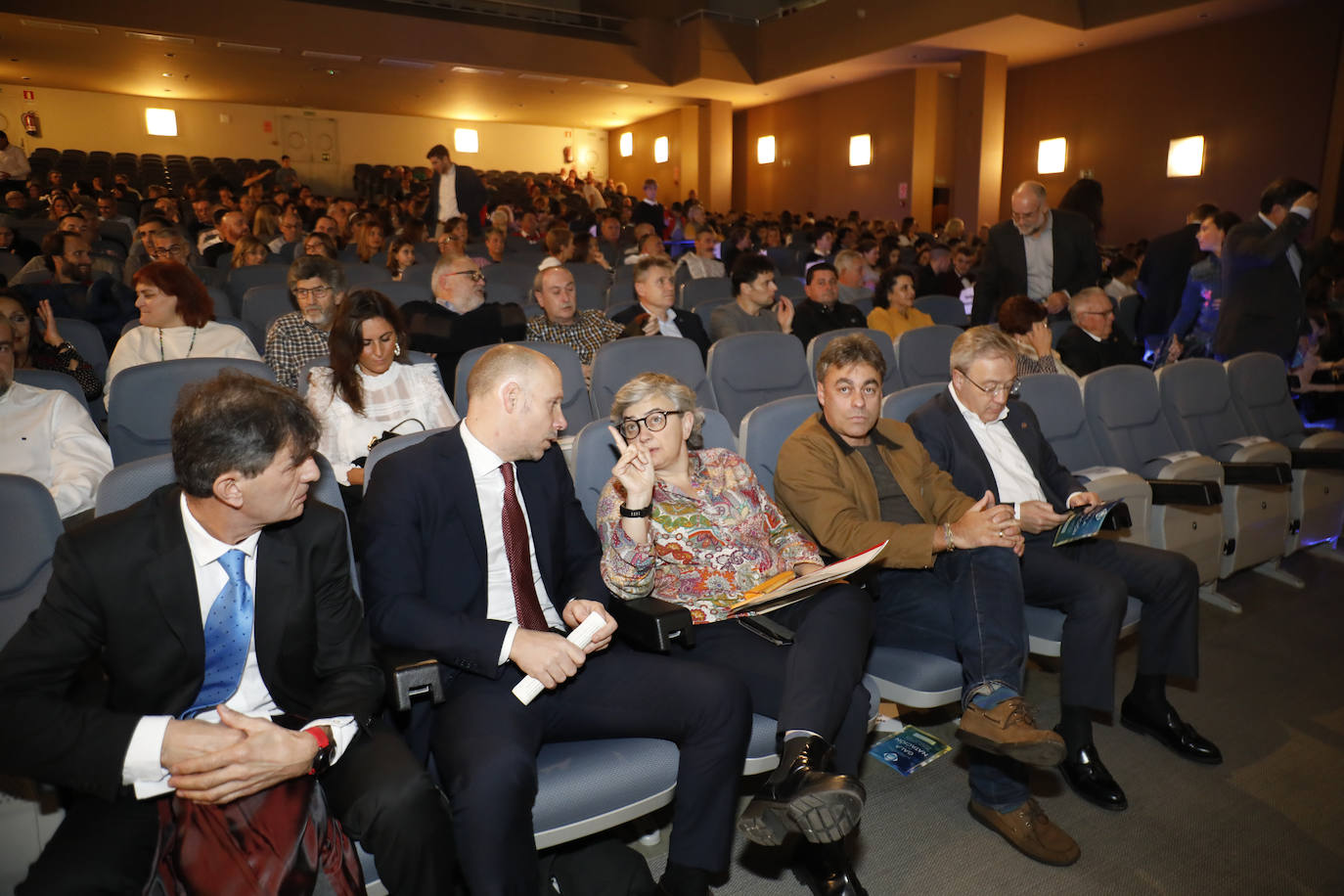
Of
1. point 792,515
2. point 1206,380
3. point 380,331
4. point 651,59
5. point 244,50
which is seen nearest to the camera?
point 792,515

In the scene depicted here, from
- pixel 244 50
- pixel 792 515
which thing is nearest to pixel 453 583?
pixel 792 515

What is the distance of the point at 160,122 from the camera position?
651 inches

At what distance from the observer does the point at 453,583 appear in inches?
71.1

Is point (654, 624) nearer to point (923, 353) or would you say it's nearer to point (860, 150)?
point (923, 353)

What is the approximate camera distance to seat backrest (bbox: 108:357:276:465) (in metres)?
2.47

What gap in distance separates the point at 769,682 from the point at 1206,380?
3.06 m

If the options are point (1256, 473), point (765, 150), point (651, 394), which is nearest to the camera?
point (651, 394)

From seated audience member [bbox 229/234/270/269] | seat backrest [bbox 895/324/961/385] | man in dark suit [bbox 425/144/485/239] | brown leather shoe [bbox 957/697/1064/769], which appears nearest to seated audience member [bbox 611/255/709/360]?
seat backrest [bbox 895/324/961/385]

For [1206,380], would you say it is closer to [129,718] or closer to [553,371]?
[553,371]

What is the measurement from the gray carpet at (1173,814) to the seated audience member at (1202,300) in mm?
3088

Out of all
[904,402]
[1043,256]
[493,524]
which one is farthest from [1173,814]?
[1043,256]

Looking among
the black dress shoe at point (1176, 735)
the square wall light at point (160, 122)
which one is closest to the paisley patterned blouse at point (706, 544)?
the black dress shoe at point (1176, 735)

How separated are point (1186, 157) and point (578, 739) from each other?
12.1m

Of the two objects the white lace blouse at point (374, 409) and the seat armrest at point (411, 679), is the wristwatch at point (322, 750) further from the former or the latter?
the white lace blouse at point (374, 409)
